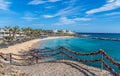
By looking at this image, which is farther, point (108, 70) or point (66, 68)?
point (66, 68)

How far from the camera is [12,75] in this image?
46.2 feet

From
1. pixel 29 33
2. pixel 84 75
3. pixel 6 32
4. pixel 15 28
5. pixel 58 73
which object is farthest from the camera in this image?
pixel 29 33

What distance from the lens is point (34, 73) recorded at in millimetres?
15000

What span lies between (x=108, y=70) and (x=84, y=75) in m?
1.71

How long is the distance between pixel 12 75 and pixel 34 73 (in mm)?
1710

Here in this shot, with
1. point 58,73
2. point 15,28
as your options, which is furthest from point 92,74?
point 15,28

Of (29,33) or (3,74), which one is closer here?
(3,74)

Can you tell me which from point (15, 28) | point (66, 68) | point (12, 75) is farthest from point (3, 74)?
point (15, 28)

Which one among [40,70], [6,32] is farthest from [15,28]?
[40,70]

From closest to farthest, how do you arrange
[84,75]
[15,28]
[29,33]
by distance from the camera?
[84,75]
[15,28]
[29,33]

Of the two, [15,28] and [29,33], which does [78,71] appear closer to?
[15,28]

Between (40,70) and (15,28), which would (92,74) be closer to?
(40,70)

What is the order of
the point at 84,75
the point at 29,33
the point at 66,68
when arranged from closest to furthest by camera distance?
the point at 84,75 → the point at 66,68 → the point at 29,33

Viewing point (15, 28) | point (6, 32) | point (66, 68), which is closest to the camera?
point (66, 68)
